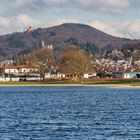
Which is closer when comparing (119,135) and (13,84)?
(119,135)

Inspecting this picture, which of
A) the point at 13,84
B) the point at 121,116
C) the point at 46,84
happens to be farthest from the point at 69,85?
the point at 121,116

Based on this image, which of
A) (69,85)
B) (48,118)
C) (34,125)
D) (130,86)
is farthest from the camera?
(69,85)

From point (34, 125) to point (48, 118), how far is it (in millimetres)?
7242

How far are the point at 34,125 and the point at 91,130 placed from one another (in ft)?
17.9

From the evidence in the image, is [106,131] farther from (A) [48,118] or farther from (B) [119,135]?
(A) [48,118]

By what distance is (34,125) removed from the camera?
51.2 m

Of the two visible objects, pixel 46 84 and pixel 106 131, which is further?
Result: pixel 46 84

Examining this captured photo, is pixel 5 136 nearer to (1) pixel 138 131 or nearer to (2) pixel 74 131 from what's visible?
(2) pixel 74 131

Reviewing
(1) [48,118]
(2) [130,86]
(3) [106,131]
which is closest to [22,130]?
(3) [106,131]

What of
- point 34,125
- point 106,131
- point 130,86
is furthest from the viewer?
point 130,86

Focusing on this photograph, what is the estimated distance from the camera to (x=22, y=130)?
4769 centimetres

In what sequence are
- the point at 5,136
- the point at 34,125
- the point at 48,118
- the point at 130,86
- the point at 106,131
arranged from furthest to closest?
the point at 130,86, the point at 48,118, the point at 34,125, the point at 106,131, the point at 5,136

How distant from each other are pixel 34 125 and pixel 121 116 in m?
12.6

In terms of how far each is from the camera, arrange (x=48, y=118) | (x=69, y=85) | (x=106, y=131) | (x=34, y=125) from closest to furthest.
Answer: (x=106, y=131) < (x=34, y=125) < (x=48, y=118) < (x=69, y=85)
